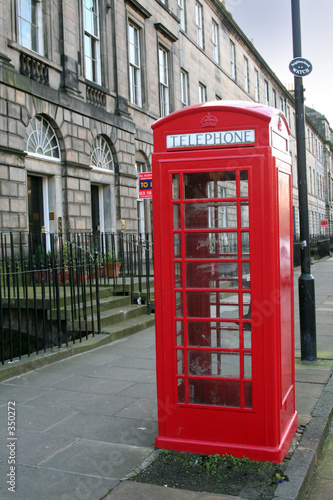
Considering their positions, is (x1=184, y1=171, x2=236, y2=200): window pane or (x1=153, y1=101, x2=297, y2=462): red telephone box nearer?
(x1=153, y1=101, x2=297, y2=462): red telephone box

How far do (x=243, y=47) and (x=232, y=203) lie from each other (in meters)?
31.1

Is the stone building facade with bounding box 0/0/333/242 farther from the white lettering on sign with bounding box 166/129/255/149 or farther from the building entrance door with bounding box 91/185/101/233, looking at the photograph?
the white lettering on sign with bounding box 166/129/255/149

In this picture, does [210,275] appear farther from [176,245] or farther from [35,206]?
[35,206]

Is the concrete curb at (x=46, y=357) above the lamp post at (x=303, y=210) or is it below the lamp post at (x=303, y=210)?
below

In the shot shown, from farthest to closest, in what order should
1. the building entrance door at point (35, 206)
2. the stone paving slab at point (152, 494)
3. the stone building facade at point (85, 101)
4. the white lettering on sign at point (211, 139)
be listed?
the building entrance door at point (35, 206) → the stone building facade at point (85, 101) → the white lettering on sign at point (211, 139) → the stone paving slab at point (152, 494)

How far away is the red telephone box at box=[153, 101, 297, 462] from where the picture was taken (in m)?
3.46

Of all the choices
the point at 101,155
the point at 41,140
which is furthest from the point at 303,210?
the point at 101,155

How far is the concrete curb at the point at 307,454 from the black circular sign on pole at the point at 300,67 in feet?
12.9

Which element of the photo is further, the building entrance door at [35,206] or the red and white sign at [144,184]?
the building entrance door at [35,206]

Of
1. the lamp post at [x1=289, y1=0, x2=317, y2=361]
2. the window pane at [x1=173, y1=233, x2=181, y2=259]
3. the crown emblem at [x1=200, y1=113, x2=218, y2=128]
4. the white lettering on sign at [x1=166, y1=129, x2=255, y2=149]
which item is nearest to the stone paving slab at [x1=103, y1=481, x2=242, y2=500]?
the window pane at [x1=173, y1=233, x2=181, y2=259]

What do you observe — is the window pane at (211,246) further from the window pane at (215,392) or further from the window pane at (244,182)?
the window pane at (215,392)

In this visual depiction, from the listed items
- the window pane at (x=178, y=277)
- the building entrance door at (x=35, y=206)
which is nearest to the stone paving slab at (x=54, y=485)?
the window pane at (x=178, y=277)

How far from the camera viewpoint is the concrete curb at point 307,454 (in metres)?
3.15

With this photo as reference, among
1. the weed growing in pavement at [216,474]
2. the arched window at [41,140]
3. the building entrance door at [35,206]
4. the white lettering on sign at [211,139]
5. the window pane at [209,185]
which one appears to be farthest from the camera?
the building entrance door at [35,206]
